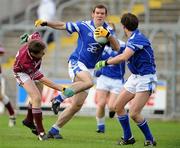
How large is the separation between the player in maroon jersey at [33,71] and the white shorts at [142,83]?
1.42m

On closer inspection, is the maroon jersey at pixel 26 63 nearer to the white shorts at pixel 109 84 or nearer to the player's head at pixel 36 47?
the player's head at pixel 36 47

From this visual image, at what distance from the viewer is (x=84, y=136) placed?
17.0m

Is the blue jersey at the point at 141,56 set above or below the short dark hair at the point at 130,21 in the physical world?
below

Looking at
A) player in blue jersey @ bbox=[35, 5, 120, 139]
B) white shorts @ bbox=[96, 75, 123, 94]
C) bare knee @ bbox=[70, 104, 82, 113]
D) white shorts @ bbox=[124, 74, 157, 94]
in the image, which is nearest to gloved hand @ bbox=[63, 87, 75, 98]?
player in blue jersey @ bbox=[35, 5, 120, 139]

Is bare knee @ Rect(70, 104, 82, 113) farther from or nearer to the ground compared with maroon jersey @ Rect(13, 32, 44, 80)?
nearer to the ground

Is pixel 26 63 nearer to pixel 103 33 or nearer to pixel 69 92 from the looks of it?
pixel 69 92

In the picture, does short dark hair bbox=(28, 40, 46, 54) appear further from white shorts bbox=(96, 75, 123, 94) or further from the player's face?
white shorts bbox=(96, 75, 123, 94)

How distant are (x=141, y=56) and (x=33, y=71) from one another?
2.17 meters

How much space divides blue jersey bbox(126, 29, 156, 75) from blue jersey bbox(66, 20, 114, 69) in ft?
4.06

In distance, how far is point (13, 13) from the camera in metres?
31.3

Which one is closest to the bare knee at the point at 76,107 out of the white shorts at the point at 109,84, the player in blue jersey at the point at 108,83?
the player in blue jersey at the point at 108,83

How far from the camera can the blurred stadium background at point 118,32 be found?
990 inches

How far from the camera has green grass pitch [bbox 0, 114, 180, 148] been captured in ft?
47.9

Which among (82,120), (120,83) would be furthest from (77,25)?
(82,120)
